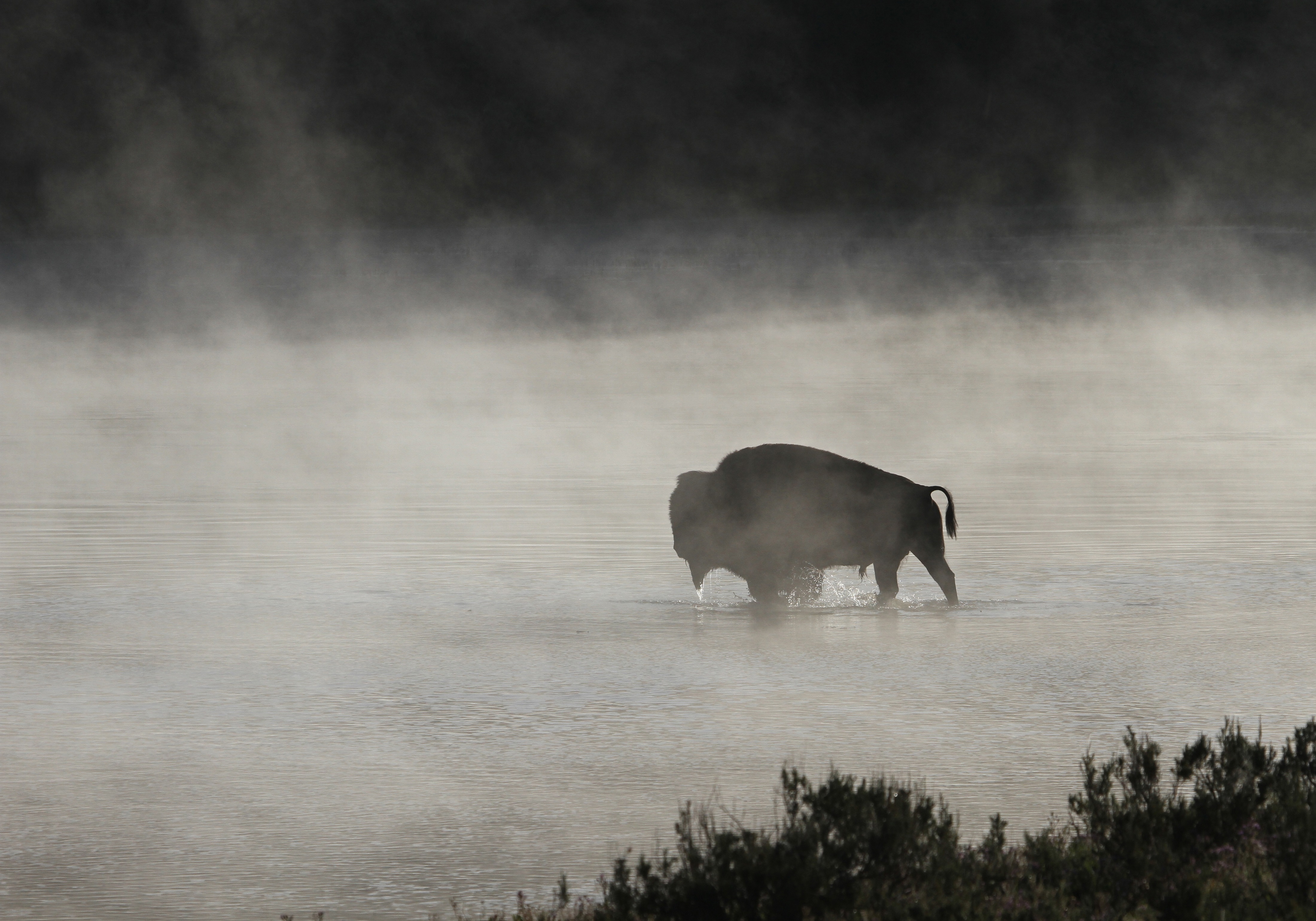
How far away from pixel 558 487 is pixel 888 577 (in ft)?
22.1

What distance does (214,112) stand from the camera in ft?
339

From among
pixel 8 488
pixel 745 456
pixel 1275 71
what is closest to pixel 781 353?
pixel 8 488

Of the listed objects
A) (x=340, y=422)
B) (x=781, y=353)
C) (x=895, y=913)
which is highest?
(x=781, y=353)

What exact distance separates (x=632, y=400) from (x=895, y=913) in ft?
86.2

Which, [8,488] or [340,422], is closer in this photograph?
[8,488]

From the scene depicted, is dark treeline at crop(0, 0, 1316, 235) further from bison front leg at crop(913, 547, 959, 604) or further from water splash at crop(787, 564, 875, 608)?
bison front leg at crop(913, 547, 959, 604)

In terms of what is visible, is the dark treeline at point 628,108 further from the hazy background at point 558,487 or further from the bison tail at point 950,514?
the bison tail at point 950,514

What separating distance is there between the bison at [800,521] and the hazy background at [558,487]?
14.7 inches

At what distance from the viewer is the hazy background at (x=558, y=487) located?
883 centimetres

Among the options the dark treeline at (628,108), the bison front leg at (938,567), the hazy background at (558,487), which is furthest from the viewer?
the dark treeline at (628,108)

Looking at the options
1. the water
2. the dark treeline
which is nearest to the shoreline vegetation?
the water

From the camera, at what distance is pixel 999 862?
6902mm

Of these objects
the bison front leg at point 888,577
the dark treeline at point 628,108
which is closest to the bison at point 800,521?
the bison front leg at point 888,577

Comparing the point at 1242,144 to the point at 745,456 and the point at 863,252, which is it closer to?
the point at 863,252
